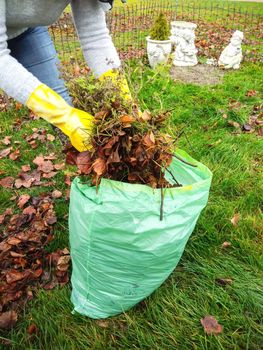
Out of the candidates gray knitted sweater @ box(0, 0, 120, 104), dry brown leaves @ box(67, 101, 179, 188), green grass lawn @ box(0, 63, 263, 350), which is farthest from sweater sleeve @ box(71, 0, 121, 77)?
dry brown leaves @ box(67, 101, 179, 188)

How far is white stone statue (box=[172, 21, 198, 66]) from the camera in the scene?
4.81 meters

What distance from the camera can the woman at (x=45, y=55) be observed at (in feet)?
4.32

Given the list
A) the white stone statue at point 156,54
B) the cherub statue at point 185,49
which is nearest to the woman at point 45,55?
the white stone statue at point 156,54

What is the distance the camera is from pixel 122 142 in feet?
3.91

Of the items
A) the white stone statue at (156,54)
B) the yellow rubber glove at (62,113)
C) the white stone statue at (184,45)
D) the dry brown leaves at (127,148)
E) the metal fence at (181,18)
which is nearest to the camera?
the dry brown leaves at (127,148)

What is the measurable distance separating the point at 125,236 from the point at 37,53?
126cm

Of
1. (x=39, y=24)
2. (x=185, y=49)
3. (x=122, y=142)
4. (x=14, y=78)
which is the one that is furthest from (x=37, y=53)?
(x=185, y=49)

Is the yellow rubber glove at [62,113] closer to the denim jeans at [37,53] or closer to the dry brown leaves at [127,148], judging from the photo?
the dry brown leaves at [127,148]

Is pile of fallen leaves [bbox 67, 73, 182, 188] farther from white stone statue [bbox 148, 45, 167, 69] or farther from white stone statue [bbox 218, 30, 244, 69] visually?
white stone statue [bbox 218, 30, 244, 69]

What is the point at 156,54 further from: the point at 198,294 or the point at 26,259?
the point at 198,294

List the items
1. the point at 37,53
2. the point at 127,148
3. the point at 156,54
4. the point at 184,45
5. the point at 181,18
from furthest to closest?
the point at 181,18, the point at 184,45, the point at 156,54, the point at 37,53, the point at 127,148

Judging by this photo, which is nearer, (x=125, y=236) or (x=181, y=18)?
(x=125, y=236)

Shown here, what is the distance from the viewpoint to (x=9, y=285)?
5.38 feet

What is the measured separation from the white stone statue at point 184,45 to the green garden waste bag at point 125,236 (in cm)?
375
